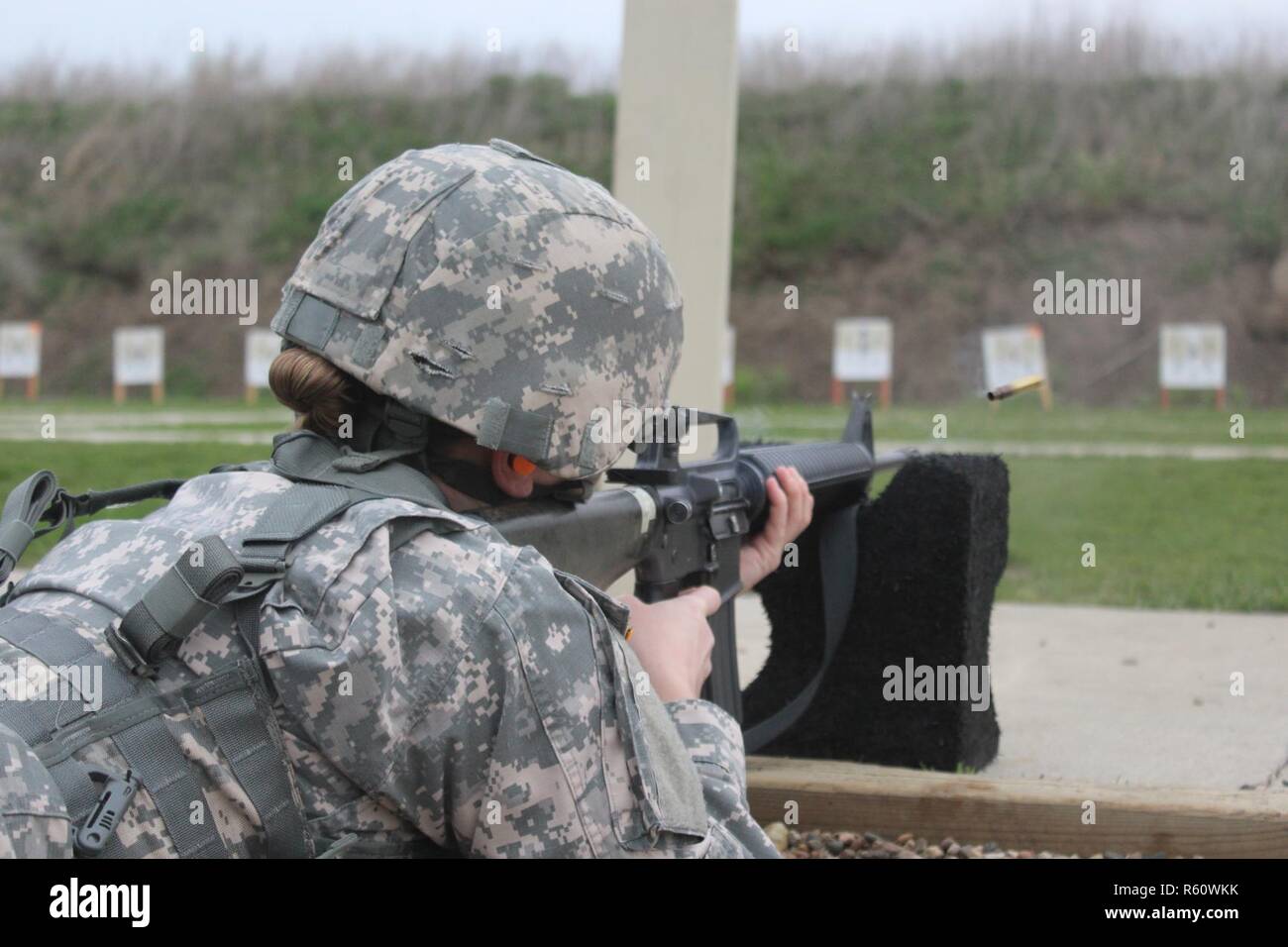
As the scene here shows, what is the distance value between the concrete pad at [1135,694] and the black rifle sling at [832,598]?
0.38 ft

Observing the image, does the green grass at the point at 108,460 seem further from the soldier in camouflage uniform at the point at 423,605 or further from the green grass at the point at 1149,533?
the soldier in camouflage uniform at the point at 423,605

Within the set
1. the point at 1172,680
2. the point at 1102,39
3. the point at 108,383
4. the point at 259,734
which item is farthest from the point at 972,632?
the point at 1102,39

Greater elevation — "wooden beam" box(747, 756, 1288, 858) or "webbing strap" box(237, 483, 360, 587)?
"webbing strap" box(237, 483, 360, 587)

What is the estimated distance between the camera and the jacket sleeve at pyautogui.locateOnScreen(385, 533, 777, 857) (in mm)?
1454

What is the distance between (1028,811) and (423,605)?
5.58 feet

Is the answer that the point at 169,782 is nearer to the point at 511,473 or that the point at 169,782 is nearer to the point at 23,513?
the point at 23,513

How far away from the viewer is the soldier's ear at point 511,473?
6.09 feet

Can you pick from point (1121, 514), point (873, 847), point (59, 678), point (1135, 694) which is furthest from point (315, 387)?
point (1121, 514)

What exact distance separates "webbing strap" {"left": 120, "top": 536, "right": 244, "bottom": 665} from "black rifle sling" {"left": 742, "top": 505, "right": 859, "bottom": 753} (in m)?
2.04

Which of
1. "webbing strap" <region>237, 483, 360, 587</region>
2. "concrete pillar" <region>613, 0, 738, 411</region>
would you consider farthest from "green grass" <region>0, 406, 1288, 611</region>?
"webbing strap" <region>237, 483, 360, 587</region>

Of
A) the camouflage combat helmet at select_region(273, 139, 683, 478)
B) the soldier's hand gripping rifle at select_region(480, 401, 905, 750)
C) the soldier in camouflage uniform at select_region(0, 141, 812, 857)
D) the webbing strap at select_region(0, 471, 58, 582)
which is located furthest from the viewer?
the soldier's hand gripping rifle at select_region(480, 401, 905, 750)

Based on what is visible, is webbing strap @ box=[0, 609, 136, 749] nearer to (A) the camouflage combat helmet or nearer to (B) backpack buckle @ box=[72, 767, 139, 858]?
(B) backpack buckle @ box=[72, 767, 139, 858]

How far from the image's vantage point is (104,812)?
130cm
